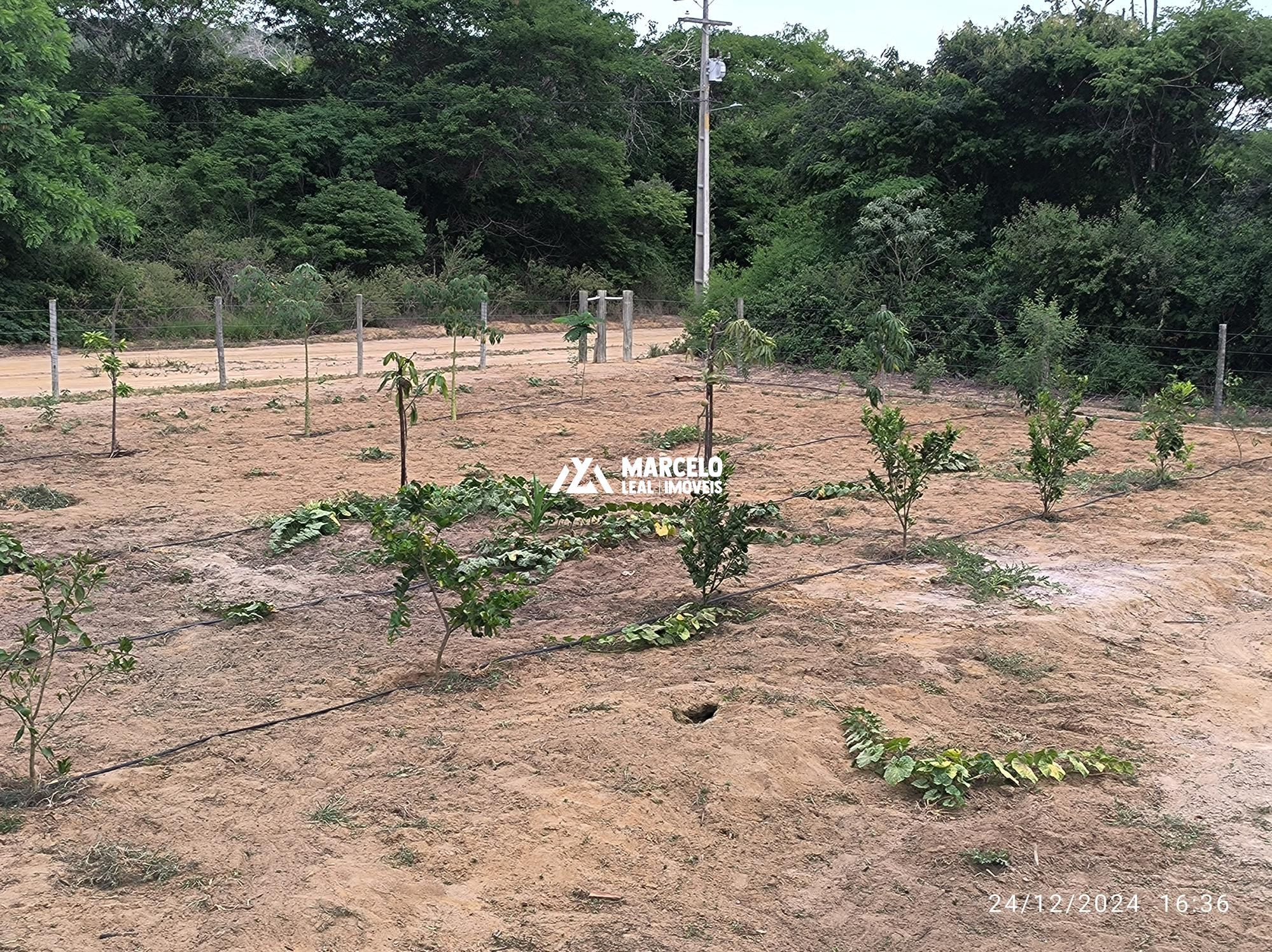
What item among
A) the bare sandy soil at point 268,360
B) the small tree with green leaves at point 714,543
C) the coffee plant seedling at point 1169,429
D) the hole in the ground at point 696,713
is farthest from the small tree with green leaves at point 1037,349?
the hole in the ground at point 696,713

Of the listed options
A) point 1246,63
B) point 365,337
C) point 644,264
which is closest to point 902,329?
point 1246,63

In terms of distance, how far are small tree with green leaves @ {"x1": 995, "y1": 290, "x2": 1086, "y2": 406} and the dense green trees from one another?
71 cm

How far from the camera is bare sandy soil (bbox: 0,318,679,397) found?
17.5 m

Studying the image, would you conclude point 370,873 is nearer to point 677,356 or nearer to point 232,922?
point 232,922

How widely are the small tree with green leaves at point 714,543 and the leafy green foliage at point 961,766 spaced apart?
1.93 meters

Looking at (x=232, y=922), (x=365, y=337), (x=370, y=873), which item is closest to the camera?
(x=232, y=922)

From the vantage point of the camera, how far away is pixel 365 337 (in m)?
25.5

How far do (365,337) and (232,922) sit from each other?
74.6 ft

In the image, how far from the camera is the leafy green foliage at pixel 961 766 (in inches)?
178

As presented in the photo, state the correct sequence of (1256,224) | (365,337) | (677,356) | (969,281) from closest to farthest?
1. (1256,224)
2. (969,281)
3. (677,356)
4. (365,337)

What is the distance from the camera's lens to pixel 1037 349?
576 inches
